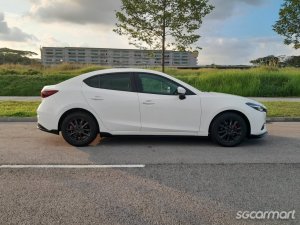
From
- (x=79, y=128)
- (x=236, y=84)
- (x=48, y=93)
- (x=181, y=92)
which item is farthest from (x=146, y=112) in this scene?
(x=236, y=84)

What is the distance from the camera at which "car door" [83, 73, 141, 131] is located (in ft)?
21.0

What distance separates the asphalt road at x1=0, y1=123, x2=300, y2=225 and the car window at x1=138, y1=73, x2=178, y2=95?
112 centimetres

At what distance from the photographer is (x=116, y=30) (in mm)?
14984

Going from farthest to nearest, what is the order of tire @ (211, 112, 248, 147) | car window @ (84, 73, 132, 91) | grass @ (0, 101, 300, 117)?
grass @ (0, 101, 300, 117) < car window @ (84, 73, 132, 91) < tire @ (211, 112, 248, 147)

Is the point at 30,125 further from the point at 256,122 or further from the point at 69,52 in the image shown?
the point at 69,52

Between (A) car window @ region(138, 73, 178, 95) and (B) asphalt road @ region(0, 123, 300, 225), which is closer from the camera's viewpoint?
(B) asphalt road @ region(0, 123, 300, 225)

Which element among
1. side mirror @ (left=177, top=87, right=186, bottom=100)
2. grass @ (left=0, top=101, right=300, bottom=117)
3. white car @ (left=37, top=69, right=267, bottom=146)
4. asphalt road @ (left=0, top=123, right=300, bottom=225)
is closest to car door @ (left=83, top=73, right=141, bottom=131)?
white car @ (left=37, top=69, right=267, bottom=146)

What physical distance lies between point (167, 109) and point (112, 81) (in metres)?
1.28

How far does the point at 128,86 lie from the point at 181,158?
1876 millimetres

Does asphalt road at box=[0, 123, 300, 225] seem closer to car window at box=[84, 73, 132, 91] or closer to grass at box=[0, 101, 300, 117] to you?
car window at box=[84, 73, 132, 91]

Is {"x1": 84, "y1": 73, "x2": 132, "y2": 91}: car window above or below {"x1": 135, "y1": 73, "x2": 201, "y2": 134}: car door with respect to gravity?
above

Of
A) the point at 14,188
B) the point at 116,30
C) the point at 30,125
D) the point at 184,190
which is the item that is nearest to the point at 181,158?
the point at 184,190

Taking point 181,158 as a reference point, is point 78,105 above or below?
above

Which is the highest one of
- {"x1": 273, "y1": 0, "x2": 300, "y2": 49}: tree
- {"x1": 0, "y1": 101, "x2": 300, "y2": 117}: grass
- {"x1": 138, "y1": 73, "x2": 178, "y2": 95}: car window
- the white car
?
{"x1": 273, "y1": 0, "x2": 300, "y2": 49}: tree
